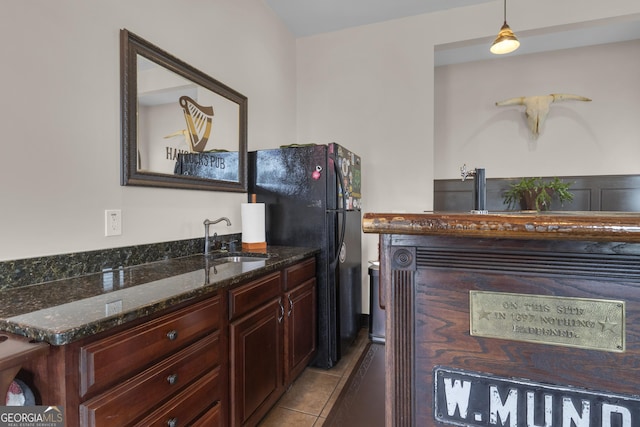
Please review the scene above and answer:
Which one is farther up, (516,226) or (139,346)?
(516,226)

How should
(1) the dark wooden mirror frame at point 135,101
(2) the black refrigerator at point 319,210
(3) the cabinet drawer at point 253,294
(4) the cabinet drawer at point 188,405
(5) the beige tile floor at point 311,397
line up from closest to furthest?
(4) the cabinet drawer at point 188,405
(3) the cabinet drawer at point 253,294
(1) the dark wooden mirror frame at point 135,101
(5) the beige tile floor at point 311,397
(2) the black refrigerator at point 319,210

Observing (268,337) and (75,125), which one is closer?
(75,125)

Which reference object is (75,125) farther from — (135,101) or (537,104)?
(537,104)

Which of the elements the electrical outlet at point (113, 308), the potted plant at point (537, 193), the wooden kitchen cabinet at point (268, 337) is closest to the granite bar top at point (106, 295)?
the electrical outlet at point (113, 308)

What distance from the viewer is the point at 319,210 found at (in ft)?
7.95

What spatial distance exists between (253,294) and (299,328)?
0.65m

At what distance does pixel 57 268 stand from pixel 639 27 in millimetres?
5045

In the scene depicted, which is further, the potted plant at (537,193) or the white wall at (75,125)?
the potted plant at (537,193)

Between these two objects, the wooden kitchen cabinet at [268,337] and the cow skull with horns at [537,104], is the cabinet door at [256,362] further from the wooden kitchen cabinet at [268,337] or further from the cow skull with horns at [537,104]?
the cow skull with horns at [537,104]

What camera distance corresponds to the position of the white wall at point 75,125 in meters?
1.22

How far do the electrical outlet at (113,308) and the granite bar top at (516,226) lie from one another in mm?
770

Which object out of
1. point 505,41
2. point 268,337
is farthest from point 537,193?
point 268,337

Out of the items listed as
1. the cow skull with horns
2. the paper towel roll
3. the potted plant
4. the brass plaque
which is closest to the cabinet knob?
the brass plaque

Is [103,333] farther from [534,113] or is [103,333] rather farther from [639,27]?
[639,27]
